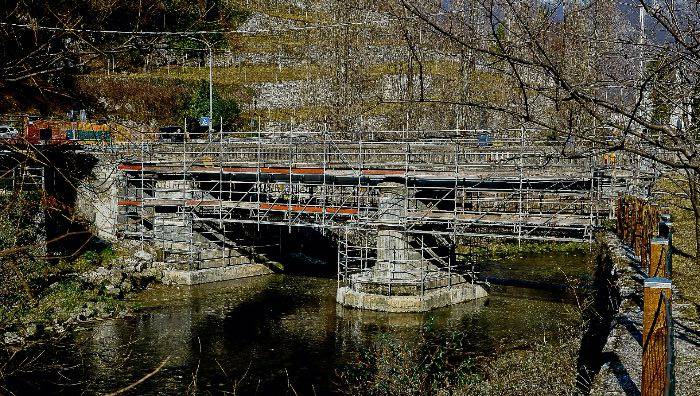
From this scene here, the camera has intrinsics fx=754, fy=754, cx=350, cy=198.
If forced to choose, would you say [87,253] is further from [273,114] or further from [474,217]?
[273,114]

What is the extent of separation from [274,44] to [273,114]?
809 centimetres

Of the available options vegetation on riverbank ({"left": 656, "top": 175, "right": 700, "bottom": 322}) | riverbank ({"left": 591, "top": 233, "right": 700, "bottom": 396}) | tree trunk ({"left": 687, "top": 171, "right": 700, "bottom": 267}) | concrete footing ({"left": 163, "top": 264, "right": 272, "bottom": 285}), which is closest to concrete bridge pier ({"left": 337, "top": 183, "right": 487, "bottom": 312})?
concrete footing ({"left": 163, "top": 264, "right": 272, "bottom": 285})

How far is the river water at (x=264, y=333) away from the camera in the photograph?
13.3 m

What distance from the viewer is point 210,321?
1792cm

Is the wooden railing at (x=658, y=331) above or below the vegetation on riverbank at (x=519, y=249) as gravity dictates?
above

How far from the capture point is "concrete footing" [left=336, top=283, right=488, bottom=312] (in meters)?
18.9

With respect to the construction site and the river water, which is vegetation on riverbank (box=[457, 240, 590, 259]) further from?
the river water

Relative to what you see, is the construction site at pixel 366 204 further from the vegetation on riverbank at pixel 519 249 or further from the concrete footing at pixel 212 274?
the vegetation on riverbank at pixel 519 249

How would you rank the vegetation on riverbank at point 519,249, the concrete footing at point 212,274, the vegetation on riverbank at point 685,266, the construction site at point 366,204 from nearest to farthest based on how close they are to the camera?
the vegetation on riverbank at point 685,266 → the construction site at point 366,204 → the concrete footing at point 212,274 → the vegetation on riverbank at point 519,249

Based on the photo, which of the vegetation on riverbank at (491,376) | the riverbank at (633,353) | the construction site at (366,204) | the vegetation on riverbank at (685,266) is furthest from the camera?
the construction site at (366,204)

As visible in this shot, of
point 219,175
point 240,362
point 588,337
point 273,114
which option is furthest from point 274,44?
point 588,337

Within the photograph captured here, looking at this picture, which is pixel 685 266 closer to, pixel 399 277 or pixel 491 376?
pixel 491 376

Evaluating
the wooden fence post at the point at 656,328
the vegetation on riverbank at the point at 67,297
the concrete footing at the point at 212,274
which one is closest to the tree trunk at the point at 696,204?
the wooden fence post at the point at 656,328

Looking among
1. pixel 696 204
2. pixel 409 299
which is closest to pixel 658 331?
pixel 696 204
